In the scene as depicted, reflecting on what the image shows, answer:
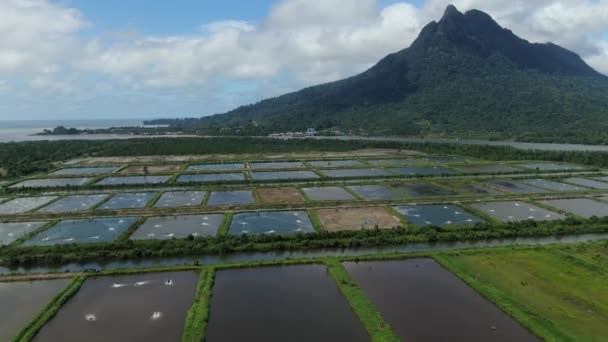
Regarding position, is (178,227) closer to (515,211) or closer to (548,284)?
(548,284)

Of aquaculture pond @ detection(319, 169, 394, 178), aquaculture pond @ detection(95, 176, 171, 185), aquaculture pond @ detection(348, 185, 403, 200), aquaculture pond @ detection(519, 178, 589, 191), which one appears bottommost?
aquaculture pond @ detection(519, 178, 589, 191)

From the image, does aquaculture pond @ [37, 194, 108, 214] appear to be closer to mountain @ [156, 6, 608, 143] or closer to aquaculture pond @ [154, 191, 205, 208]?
aquaculture pond @ [154, 191, 205, 208]

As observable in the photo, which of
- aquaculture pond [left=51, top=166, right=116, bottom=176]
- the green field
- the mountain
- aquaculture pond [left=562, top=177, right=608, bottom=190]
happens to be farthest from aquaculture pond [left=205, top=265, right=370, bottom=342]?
the mountain

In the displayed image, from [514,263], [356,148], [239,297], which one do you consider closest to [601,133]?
[356,148]

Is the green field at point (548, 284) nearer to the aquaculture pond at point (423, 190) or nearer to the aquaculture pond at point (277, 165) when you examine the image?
the aquaculture pond at point (423, 190)

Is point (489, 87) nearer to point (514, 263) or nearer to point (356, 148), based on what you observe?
point (356, 148)

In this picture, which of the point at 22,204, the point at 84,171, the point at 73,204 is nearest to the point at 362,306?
the point at 73,204
